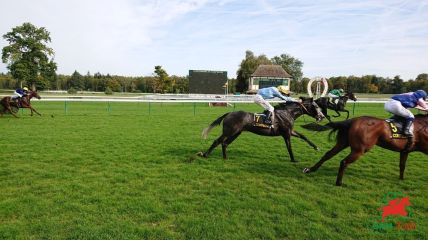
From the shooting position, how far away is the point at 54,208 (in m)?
4.40

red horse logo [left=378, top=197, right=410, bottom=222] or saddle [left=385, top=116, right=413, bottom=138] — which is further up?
saddle [left=385, top=116, right=413, bottom=138]

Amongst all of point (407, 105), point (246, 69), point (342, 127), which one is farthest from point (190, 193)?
point (246, 69)

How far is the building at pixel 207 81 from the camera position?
33.0 metres

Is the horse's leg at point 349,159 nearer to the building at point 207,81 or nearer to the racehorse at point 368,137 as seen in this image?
the racehorse at point 368,137

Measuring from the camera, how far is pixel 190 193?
5090 millimetres

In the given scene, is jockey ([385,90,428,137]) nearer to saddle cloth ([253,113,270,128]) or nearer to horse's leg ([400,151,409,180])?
horse's leg ([400,151,409,180])

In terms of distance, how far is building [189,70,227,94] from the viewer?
33.0 m

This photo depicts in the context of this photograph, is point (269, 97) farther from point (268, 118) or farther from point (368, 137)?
point (368, 137)

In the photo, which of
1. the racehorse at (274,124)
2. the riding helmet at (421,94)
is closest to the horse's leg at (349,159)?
the riding helmet at (421,94)

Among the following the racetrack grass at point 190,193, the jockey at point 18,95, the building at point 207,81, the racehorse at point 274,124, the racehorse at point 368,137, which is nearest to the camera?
the racetrack grass at point 190,193

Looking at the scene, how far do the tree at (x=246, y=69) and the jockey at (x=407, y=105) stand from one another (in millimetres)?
55031

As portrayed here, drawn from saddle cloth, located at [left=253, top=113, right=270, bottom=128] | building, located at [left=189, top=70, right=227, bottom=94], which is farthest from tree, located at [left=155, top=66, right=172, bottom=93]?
saddle cloth, located at [left=253, top=113, right=270, bottom=128]

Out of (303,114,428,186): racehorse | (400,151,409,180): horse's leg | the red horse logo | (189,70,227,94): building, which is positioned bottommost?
the red horse logo

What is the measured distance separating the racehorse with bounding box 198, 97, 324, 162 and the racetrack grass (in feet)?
1.77
